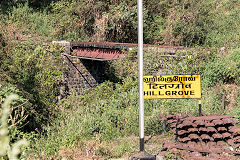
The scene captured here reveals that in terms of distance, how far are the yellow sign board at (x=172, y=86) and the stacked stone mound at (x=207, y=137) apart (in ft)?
2.88

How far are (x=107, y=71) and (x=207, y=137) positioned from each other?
40.2 feet

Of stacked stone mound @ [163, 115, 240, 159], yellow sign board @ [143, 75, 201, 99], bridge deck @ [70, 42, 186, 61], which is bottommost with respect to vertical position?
stacked stone mound @ [163, 115, 240, 159]

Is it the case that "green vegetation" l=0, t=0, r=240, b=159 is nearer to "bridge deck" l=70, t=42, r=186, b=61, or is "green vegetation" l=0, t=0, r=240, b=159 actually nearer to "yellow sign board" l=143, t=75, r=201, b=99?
"bridge deck" l=70, t=42, r=186, b=61

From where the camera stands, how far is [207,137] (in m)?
7.15

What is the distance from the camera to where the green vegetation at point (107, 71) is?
28.2ft

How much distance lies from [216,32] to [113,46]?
9.76 m

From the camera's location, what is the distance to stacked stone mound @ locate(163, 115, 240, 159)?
677cm

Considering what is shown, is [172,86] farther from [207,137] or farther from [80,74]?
[80,74]

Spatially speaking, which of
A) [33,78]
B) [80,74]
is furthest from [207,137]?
[80,74]

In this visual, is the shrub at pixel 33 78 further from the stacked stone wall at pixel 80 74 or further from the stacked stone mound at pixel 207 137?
the stacked stone mound at pixel 207 137

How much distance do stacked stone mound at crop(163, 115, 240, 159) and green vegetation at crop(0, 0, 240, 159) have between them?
1260mm

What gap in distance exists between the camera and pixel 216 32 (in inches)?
866

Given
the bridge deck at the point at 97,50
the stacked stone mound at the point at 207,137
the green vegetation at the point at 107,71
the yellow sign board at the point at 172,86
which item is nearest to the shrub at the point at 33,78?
the green vegetation at the point at 107,71

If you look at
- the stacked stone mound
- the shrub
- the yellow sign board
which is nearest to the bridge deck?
the shrub
